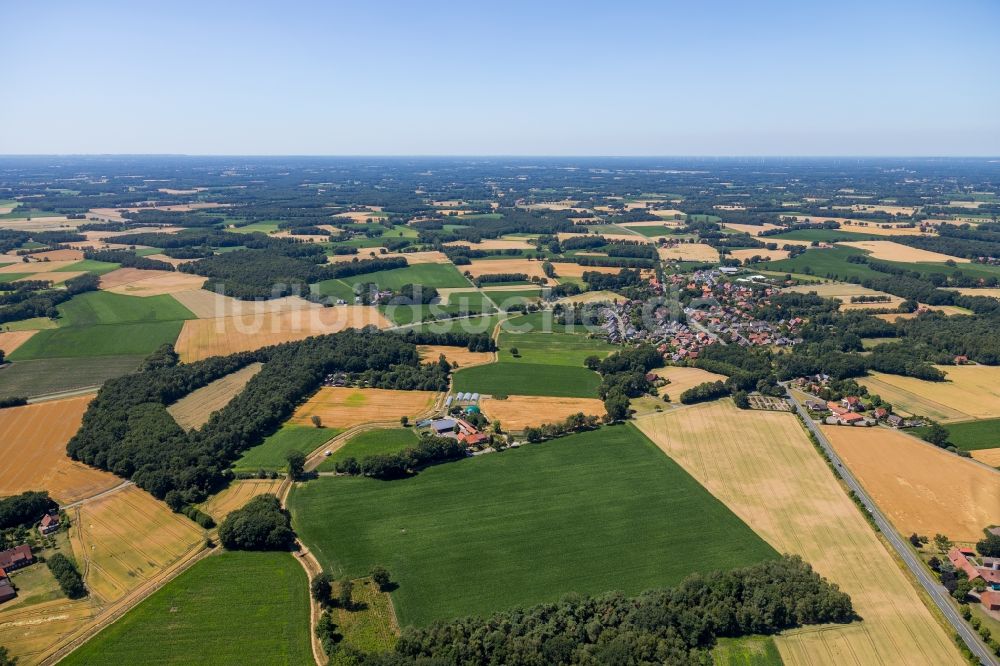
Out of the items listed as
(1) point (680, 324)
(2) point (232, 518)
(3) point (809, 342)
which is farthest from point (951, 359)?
(2) point (232, 518)

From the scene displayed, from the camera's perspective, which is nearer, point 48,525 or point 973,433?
point 48,525

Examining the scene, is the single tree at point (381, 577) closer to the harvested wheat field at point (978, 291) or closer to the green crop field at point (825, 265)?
the harvested wheat field at point (978, 291)

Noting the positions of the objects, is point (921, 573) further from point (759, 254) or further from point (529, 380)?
point (759, 254)

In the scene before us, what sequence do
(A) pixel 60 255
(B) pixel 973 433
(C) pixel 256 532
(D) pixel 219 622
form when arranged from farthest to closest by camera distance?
(A) pixel 60 255
(B) pixel 973 433
(C) pixel 256 532
(D) pixel 219 622

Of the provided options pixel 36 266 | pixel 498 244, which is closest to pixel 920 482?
pixel 498 244

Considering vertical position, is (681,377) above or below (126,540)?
above

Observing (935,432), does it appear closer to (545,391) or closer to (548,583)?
(545,391)
